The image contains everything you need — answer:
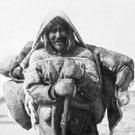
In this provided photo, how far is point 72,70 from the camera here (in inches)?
180

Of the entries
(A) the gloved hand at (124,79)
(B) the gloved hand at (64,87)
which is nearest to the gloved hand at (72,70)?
(B) the gloved hand at (64,87)

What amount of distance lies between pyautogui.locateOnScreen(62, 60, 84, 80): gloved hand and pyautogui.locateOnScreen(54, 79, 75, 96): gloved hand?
0.05 m

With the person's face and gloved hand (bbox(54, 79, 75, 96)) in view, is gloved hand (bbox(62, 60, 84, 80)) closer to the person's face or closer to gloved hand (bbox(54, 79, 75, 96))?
gloved hand (bbox(54, 79, 75, 96))

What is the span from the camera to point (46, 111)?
480cm

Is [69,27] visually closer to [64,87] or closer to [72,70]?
[72,70]

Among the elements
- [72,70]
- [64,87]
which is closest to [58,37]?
[72,70]

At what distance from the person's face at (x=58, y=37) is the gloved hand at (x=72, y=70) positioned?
0.37 meters

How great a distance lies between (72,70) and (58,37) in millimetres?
471

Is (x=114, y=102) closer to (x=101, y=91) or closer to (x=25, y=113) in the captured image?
(x=101, y=91)

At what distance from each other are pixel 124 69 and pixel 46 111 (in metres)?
0.78

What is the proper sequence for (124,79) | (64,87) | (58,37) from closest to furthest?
(64,87) → (58,37) → (124,79)

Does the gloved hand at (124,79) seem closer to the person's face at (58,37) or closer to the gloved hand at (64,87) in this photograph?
→ the person's face at (58,37)

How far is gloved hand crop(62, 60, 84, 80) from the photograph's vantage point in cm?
457

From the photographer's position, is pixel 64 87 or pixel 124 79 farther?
pixel 124 79
